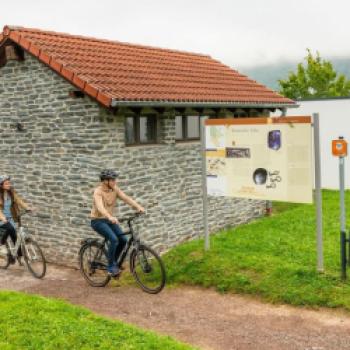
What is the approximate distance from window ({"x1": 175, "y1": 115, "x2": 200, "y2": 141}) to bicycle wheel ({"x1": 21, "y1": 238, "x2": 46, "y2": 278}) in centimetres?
443

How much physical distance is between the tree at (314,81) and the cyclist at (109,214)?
3967 centimetres

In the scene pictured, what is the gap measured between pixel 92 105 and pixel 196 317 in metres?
4.79

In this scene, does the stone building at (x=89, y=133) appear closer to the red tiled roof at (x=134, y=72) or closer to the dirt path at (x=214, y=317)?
the red tiled roof at (x=134, y=72)

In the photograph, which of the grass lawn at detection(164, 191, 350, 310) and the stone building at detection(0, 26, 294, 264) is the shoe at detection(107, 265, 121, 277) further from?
the stone building at detection(0, 26, 294, 264)

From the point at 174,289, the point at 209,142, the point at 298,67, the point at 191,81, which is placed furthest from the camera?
the point at 298,67

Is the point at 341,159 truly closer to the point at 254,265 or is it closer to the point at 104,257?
the point at 254,265

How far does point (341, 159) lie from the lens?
8.53 m

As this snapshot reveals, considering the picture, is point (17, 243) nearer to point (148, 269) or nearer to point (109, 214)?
point (109, 214)

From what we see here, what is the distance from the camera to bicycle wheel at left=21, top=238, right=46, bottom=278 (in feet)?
33.4

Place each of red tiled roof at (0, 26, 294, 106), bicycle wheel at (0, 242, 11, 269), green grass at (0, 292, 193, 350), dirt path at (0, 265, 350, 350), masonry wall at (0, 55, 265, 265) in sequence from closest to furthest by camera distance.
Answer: green grass at (0, 292, 193, 350)
dirt path at (0, 265, 350, 350)
red tiled roof at (0, 26, 294, 106)
masonry wall at (0, 55, 265, 265)
bicycle wheel at (0, 242, 11, 269)

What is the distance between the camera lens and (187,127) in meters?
13.1

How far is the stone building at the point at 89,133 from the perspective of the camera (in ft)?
35.1

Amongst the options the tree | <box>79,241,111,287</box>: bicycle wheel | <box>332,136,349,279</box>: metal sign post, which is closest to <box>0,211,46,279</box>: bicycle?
<box>79,241,111,287</box>: bicycle wheel

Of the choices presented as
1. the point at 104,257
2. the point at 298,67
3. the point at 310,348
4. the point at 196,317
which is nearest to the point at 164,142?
the point at 104,257
